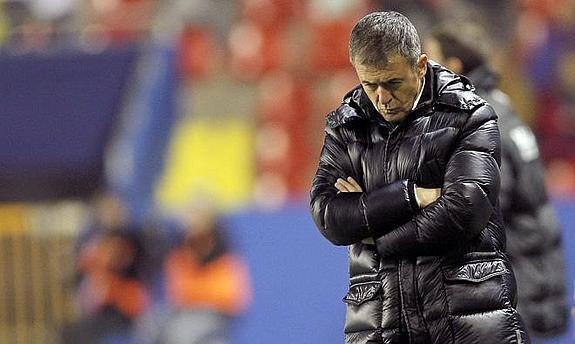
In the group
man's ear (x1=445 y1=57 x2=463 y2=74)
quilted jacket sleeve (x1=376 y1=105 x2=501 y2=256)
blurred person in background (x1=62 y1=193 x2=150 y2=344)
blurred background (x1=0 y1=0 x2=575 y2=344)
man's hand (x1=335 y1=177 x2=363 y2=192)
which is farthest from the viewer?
blurred person in background (x1=62 y1=193 x2=150 y2=344)

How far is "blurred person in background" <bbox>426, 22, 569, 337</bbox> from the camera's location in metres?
5.22

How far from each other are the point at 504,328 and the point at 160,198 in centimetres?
789

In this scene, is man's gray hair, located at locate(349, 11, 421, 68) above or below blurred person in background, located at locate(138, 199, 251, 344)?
above

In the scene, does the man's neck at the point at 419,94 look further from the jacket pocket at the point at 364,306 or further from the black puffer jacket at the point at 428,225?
the jacket pocket at the point at 364,306

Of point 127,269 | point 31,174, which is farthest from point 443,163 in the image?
point 31,174

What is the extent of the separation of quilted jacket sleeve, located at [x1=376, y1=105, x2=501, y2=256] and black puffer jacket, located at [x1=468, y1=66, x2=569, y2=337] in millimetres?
1464

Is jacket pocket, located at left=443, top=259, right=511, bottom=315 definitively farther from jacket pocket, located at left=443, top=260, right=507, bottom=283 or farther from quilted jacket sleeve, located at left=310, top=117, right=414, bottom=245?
quilted jacket sleeve, located at left=310, top=117, right=414, bottom=245

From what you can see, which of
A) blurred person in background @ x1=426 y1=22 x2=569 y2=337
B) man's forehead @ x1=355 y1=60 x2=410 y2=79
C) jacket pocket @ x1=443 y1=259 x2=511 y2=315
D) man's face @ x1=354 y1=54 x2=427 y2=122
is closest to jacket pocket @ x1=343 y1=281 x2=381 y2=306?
jacket pocket @ x1=443 y1=259 x2=511 y2=315

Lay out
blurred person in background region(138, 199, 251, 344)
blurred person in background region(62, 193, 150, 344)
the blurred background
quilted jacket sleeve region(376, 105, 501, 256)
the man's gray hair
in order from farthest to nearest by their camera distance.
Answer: blurred person in background region(62, 193, 150, 344)
blurred person in background region(138, 199, 251, 344)
the blurred background
quilted jacket sleeve region(376, 105, 501, 256)
the man's gray hair

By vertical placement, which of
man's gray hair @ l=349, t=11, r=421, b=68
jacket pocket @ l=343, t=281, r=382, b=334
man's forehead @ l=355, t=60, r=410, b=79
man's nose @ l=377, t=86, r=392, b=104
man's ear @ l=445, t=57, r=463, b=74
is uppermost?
man's ear @ l=445, t=57, r=463, b=74

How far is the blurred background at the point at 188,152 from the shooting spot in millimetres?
8438

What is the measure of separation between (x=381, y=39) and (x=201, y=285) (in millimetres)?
5348

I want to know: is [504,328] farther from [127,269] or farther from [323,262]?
[127,269]

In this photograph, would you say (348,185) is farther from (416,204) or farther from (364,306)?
(364,306)
